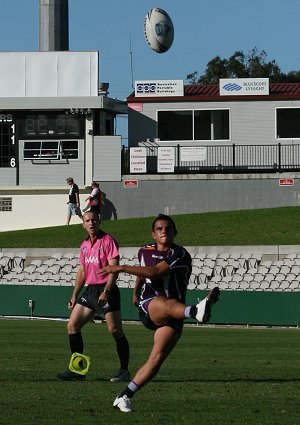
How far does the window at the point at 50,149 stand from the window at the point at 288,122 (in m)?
8.36

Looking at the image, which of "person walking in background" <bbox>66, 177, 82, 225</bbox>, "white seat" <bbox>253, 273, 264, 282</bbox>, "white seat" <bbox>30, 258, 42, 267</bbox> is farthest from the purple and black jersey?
"person walking in background" <bbox>66, 177, 82, 225</bbox>

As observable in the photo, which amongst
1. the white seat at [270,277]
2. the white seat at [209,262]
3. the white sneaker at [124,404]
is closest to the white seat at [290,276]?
the white seat at [270,277]

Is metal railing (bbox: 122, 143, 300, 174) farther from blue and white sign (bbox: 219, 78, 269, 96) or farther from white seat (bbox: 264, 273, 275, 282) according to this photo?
white seat (bbox: 264, 273, 275, 282)

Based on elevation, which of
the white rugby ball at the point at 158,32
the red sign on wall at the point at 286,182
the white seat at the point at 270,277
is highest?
the white rugby ball at the point at 158,32

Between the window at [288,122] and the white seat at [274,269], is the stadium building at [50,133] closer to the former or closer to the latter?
the window at [288,122]

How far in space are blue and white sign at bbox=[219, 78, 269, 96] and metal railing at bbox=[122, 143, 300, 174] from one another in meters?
2.58

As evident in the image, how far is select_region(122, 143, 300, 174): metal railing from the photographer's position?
47.1 m

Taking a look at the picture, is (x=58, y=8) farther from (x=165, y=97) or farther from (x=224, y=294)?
(x=224, y=294)

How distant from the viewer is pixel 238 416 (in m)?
10.7

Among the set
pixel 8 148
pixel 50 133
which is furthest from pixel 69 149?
pixel 8 148

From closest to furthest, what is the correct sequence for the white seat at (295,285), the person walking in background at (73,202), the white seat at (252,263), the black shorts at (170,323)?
1. the black shorts at (170,323)
2. the white seat at (295,285)
3. the white seat at (252,263)
4. the person walking in background at (73,202)

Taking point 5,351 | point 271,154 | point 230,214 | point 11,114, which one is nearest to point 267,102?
point 271,154

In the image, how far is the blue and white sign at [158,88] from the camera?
1950 inches

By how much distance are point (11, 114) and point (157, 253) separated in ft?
125
